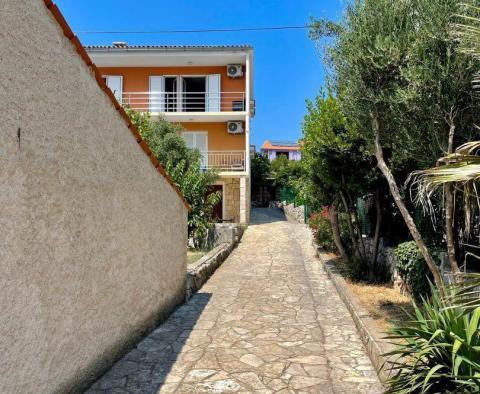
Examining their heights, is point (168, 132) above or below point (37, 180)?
above

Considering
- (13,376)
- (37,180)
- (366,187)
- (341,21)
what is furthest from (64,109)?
(366,187)

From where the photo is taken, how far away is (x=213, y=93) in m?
23.8

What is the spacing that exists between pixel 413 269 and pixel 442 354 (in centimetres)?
377

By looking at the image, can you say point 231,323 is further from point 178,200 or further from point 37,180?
point 37,180

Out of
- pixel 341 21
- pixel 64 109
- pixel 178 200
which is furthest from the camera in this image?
pixel 178 200

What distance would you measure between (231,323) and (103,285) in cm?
292

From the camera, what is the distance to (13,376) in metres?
2.83

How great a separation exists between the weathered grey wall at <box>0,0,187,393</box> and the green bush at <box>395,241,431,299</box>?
14.8 ft

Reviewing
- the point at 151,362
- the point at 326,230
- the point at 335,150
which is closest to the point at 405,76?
the point at 335,150

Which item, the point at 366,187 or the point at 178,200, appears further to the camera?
→ the point at 366,187

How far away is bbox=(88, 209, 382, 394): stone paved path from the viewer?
14.4 ft

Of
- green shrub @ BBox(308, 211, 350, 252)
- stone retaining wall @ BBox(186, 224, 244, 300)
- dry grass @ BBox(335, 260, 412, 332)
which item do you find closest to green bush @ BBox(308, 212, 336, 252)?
green shrub @ BBox(308, 211, 350, 252)

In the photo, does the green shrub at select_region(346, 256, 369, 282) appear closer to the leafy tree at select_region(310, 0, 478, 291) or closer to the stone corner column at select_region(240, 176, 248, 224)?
the leafy tree at select_region(310, 0, 478, 291)

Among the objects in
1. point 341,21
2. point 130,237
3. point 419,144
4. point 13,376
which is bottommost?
point 13,376
